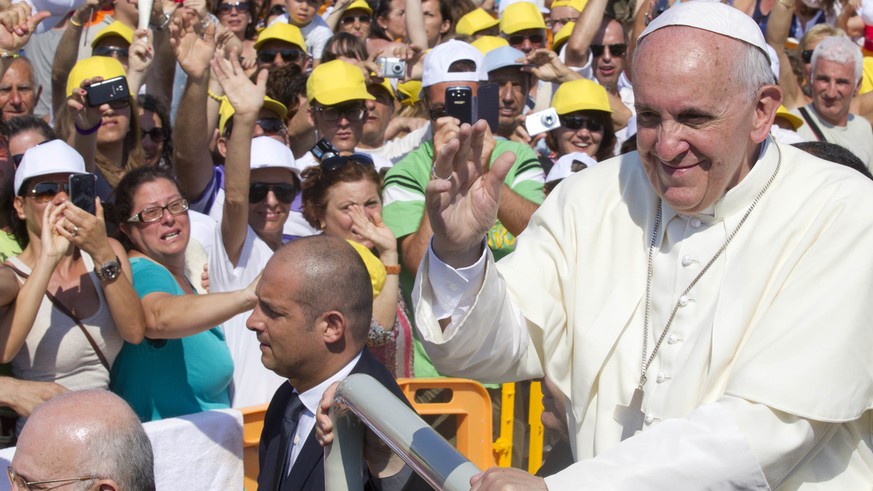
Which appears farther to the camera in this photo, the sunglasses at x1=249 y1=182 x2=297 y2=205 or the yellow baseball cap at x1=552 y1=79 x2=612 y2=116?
the yellow baseball cap at x1=552 y1=79 x2=612 y2=116

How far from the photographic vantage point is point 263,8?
36.0ft

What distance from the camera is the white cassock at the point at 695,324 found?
2.49 m

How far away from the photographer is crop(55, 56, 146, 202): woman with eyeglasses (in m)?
5.80

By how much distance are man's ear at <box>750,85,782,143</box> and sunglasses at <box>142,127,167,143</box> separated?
447 centimetres

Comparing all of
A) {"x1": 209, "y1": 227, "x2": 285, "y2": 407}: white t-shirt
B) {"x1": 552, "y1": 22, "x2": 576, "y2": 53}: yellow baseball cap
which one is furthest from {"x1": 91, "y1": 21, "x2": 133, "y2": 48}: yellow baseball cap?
{"x1": 552, "y1": 22, "x2": 576, "y2": 53}: yellow baseball cap

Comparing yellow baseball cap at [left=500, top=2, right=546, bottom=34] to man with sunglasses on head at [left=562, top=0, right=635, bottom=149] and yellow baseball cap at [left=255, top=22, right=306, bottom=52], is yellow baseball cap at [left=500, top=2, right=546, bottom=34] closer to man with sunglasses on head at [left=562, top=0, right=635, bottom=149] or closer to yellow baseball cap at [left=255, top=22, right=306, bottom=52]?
man with sunglasses on head at [left=562, top=0, right=635, bottom=149]

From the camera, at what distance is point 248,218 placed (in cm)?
564

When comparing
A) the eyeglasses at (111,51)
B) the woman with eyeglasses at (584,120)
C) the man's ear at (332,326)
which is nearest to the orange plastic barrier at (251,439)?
the man's ear at (332,326)

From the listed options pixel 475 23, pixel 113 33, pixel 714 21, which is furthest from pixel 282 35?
pixel 714 21

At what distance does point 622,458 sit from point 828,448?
1.94 feet

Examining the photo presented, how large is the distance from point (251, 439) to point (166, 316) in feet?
2.07

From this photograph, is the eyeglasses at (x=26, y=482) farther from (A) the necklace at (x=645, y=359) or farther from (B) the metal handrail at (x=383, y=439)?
(A) the necklace at (x=645, y=359)

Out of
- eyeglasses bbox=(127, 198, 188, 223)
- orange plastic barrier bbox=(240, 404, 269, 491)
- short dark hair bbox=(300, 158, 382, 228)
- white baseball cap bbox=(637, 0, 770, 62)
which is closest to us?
white baseball cap bbox=(637, 0, 770, 62)

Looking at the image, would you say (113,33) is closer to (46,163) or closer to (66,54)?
(66,54)
